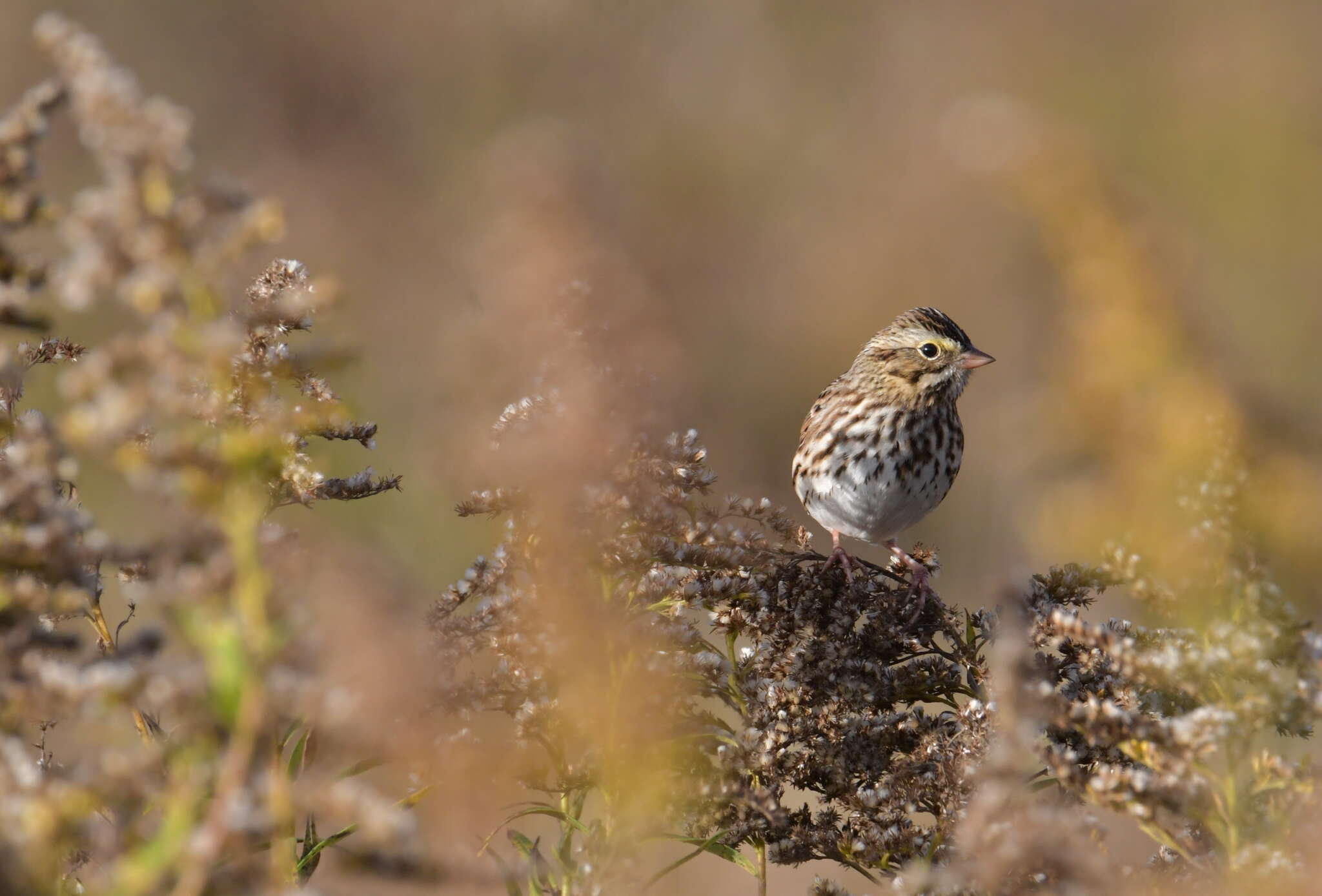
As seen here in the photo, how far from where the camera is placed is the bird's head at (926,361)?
16.4ft

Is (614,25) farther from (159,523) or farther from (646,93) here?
(159,523)

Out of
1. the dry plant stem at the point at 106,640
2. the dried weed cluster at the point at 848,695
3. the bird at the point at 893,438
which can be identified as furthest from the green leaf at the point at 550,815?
the bird at the point at 893,438

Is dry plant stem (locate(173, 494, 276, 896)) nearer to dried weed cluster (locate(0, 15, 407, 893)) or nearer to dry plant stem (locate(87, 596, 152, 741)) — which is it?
dried weed cluster (locate(0, 15, 407, 893))

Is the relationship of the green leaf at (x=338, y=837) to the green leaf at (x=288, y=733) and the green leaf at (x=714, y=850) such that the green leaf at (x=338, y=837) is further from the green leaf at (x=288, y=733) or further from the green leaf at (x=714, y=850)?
the green leaf at (x=714, y=850)

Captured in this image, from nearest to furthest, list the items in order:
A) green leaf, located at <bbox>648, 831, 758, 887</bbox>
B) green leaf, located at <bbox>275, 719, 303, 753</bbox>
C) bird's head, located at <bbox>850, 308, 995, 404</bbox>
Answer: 1. green leaf, located at <bbox>275, 719, 303, 753</bbox>
2. green leaf, located at <bbox>648, 831, 758, 887</bbox>
3. bird's head, located at <bbox>850, 308, 995, 404</bbox>

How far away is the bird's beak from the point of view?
16.0 ft

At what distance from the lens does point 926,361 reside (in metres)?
5.05

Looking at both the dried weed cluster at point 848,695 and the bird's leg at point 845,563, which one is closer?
the dried weed cluster at point 848,695

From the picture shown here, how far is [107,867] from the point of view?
1.18 m

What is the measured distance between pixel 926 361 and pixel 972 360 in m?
0.19

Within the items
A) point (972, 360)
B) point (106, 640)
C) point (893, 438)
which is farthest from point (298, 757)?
point (972, 360)

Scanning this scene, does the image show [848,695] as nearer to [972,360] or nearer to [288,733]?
[288,733]

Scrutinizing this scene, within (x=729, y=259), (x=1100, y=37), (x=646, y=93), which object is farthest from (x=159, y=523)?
(x=1100, y=37)

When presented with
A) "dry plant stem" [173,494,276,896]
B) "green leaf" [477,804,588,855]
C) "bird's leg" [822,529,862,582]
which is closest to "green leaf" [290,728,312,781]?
"green leaf" [477,804,588,855]
